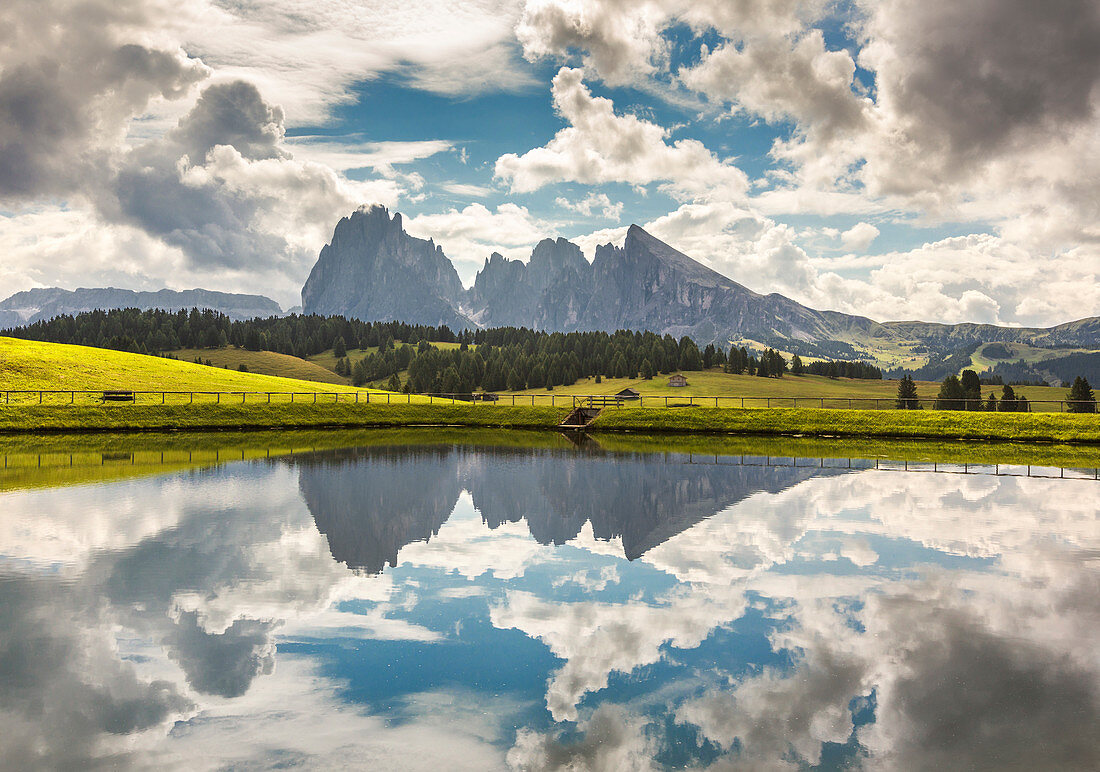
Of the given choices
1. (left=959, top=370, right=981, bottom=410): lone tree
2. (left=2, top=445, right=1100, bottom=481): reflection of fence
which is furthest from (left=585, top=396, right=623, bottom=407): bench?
(left=959, top=370, right=981, bottom=410): lone tree

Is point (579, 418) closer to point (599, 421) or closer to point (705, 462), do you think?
point (599, 421)

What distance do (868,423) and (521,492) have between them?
165ft

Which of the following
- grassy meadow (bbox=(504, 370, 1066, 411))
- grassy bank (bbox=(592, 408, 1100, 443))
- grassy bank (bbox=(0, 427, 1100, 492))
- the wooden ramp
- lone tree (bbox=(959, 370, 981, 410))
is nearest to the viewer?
grassy bank (bbox=(0, 427, 1100, 492))

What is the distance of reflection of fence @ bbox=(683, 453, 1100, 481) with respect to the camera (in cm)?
4234

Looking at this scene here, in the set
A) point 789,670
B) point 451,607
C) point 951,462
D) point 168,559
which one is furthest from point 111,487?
point 951,462

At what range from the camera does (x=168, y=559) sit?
2052 centimetres

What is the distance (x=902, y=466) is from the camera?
45812mm

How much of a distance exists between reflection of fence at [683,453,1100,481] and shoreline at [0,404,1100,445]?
71.2ft

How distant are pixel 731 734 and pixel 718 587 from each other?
25.6 feet

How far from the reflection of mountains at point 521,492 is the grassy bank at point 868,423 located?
82.1ft

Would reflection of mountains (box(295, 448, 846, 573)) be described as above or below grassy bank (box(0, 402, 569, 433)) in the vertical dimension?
below

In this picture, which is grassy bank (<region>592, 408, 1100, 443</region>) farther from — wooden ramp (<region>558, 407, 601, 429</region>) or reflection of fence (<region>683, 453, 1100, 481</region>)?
reflection of fence (<region>683, 453, 1100, 481</region>)

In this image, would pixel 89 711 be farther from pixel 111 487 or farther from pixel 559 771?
pixel 111 487

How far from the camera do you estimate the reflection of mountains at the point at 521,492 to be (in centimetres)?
2544
